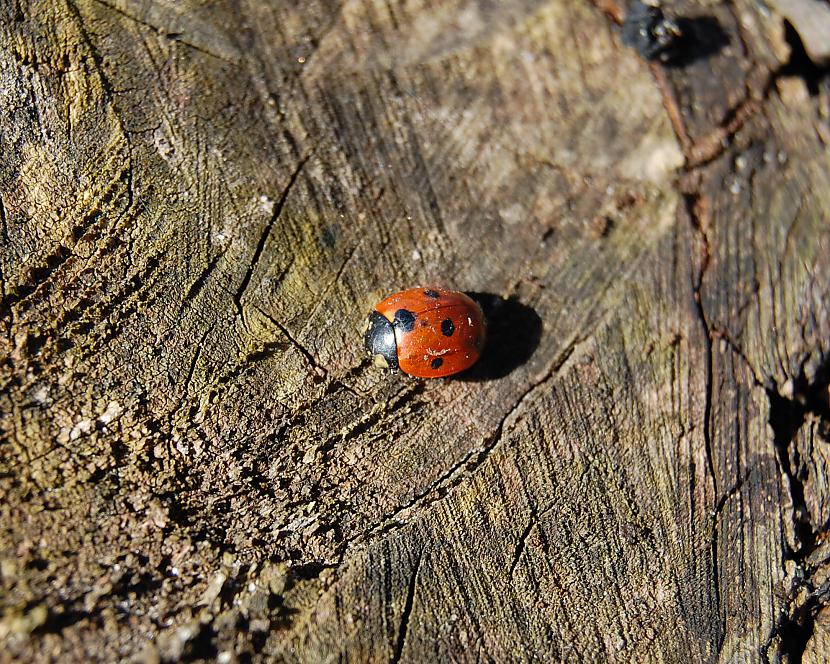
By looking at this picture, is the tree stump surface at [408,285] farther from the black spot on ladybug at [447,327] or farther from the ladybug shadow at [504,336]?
the black spot on ladybug at [447,327]

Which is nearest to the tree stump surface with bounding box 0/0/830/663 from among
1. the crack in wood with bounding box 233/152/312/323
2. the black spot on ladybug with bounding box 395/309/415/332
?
the crack in wood with bounding box 233/152/312/323

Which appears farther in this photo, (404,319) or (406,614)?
(404,319)

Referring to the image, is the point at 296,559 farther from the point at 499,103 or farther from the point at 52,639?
the point at 499,103

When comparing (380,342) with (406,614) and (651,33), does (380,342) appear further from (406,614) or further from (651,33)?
(651,33)

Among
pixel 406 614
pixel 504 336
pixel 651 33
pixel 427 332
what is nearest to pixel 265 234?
pixel 427 332

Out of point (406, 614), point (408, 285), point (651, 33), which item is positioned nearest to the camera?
point (406, 614)

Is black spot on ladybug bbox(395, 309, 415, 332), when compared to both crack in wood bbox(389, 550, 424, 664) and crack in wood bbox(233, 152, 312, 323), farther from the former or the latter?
crack in wood bbox(389, 550, 424, 664)

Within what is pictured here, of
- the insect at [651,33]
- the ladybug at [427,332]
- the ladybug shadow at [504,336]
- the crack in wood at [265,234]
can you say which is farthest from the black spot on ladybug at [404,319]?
the insect at [651,33]
